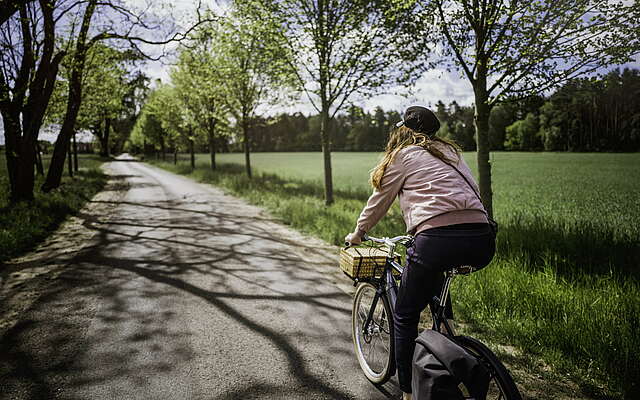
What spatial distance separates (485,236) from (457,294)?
271 centimetres

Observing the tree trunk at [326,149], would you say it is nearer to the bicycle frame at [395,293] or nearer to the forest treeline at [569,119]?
the forest treeline at [569,119]

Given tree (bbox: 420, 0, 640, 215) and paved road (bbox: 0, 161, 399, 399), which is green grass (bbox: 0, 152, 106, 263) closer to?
paved road (bbox: 0, 161, 399, 399)

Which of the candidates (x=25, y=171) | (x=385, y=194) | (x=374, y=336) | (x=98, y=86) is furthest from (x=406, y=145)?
(x=98, y=86)

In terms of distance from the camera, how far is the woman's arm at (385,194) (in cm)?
252

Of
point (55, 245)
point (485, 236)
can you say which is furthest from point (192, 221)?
point (485, 236)

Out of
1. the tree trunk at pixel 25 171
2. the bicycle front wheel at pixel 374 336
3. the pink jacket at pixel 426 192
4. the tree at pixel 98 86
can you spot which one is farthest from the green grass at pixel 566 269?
the tree at pixel 98 86

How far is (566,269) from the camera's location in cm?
502

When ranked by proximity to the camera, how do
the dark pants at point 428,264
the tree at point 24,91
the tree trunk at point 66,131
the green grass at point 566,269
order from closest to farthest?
the dark pants at point 428,264
the green grass at point 566,269
the tree at point 24,91
the tree trunk at point 66,131

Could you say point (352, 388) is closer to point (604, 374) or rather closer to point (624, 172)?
point (604, 374)

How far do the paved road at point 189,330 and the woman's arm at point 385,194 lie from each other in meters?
1.44

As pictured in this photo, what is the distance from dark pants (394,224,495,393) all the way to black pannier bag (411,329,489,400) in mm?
356

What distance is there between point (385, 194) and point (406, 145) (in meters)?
0.36

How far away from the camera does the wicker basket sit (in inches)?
123

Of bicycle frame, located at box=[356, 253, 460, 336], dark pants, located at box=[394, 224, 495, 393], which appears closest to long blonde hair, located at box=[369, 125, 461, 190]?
dark pants, located at box=[394, 224, 495, 393]
